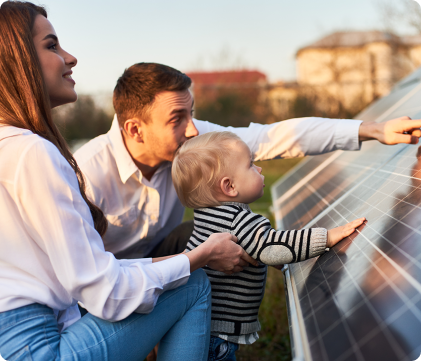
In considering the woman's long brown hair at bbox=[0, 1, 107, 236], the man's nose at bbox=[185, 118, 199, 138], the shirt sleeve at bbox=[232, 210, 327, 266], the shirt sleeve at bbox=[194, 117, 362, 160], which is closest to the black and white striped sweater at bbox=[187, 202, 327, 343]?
the shirt sleeve at bbox=[232, 210, 327, 266]

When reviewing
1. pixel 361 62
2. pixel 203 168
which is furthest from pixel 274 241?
pixel 361 62

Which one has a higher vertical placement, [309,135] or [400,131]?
[400,131]

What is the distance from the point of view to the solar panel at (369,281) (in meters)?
1.10

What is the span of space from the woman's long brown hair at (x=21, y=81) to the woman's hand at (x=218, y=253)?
585 mm

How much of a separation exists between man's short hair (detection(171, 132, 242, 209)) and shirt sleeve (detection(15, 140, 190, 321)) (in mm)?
603

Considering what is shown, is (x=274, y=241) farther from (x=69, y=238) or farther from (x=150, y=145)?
(x=150, y=145)

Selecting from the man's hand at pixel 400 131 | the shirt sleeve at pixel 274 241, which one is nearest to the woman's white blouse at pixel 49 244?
the shirt sleeve at pixel 274 241

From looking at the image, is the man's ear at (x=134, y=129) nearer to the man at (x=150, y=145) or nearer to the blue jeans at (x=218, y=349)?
the man at (x=150, y=145)

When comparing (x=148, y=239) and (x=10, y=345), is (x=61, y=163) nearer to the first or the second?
(x=10, y=345)

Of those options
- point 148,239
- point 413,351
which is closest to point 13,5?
point 148,239

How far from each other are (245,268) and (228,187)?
41 cm

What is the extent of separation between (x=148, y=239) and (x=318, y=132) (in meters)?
1.45

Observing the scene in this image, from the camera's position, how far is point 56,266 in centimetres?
157

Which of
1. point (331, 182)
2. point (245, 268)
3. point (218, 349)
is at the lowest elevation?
point (218, 349)
